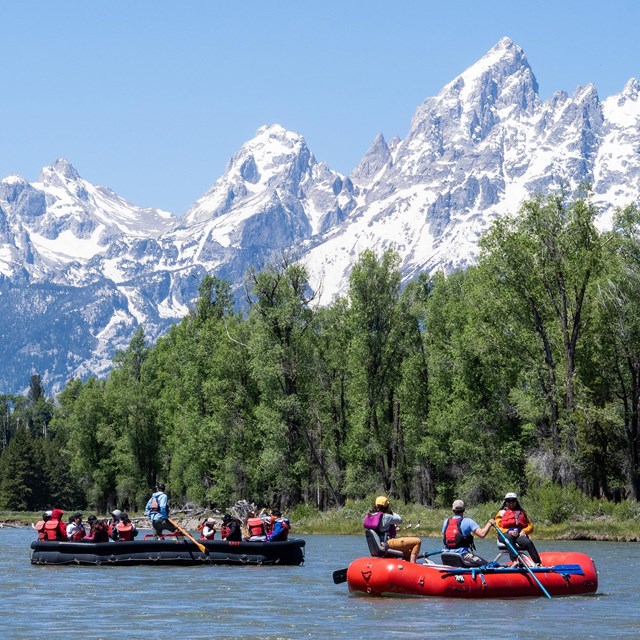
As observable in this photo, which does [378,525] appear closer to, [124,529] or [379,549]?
[379,549]

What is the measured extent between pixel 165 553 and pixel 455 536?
15.3 m

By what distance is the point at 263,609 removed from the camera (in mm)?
32906

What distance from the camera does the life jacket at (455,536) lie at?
→ 3428 centimetres

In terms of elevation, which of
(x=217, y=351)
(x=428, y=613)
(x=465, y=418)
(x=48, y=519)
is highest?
(x=217, y=351)

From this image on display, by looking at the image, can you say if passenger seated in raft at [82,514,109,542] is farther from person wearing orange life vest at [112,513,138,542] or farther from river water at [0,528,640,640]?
river water at [0,528,640,640]

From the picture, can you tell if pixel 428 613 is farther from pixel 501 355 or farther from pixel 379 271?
pixel 379 271

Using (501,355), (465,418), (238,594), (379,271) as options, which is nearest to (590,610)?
(238,594)

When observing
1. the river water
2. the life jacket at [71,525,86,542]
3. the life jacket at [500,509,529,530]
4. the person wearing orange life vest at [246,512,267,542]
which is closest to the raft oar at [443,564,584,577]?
the river water

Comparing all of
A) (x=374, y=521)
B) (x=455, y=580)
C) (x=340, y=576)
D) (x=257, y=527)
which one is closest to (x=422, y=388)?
(x=257, y=527)

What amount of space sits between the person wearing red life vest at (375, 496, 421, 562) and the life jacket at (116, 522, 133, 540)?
1563 cm

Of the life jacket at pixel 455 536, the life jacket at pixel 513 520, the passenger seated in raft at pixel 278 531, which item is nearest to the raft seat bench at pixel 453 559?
the life jacket at pixel 455 536

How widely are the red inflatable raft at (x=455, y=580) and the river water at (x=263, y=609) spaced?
0.33 metres

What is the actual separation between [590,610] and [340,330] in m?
55.0

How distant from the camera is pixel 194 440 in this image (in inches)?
3543
